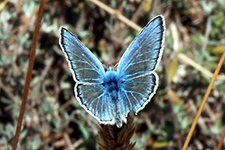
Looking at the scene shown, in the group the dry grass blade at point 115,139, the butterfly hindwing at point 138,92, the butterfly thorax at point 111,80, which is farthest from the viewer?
the butterfly thorax at point 111,80

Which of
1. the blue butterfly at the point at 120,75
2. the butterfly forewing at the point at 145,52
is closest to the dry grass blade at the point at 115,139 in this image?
the blue butterfly at the point at 120,75

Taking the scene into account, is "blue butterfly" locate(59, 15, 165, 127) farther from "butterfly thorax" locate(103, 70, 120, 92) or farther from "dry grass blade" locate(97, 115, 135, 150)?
"dry grass blade" locate(97, 115, 135, 150)

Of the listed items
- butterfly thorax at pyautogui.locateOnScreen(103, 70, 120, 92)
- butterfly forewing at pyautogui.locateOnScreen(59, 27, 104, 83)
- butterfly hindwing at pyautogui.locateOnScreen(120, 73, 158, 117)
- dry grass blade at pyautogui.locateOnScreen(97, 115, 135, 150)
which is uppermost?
butterfly forewing at pyautogui.locateOnScreen(59, 27, 104, 83)

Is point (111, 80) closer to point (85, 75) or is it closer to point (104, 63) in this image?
point (85, 75)

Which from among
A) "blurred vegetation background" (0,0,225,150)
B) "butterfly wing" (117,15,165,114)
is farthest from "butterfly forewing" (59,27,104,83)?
"blurred vegetation background" (0,0,225,150)

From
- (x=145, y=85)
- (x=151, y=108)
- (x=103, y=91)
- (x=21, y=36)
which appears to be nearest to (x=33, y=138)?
(x=21, y=36)

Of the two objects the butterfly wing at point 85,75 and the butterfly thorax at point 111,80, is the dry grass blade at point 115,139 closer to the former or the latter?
the butterfly wing at point 85,75
